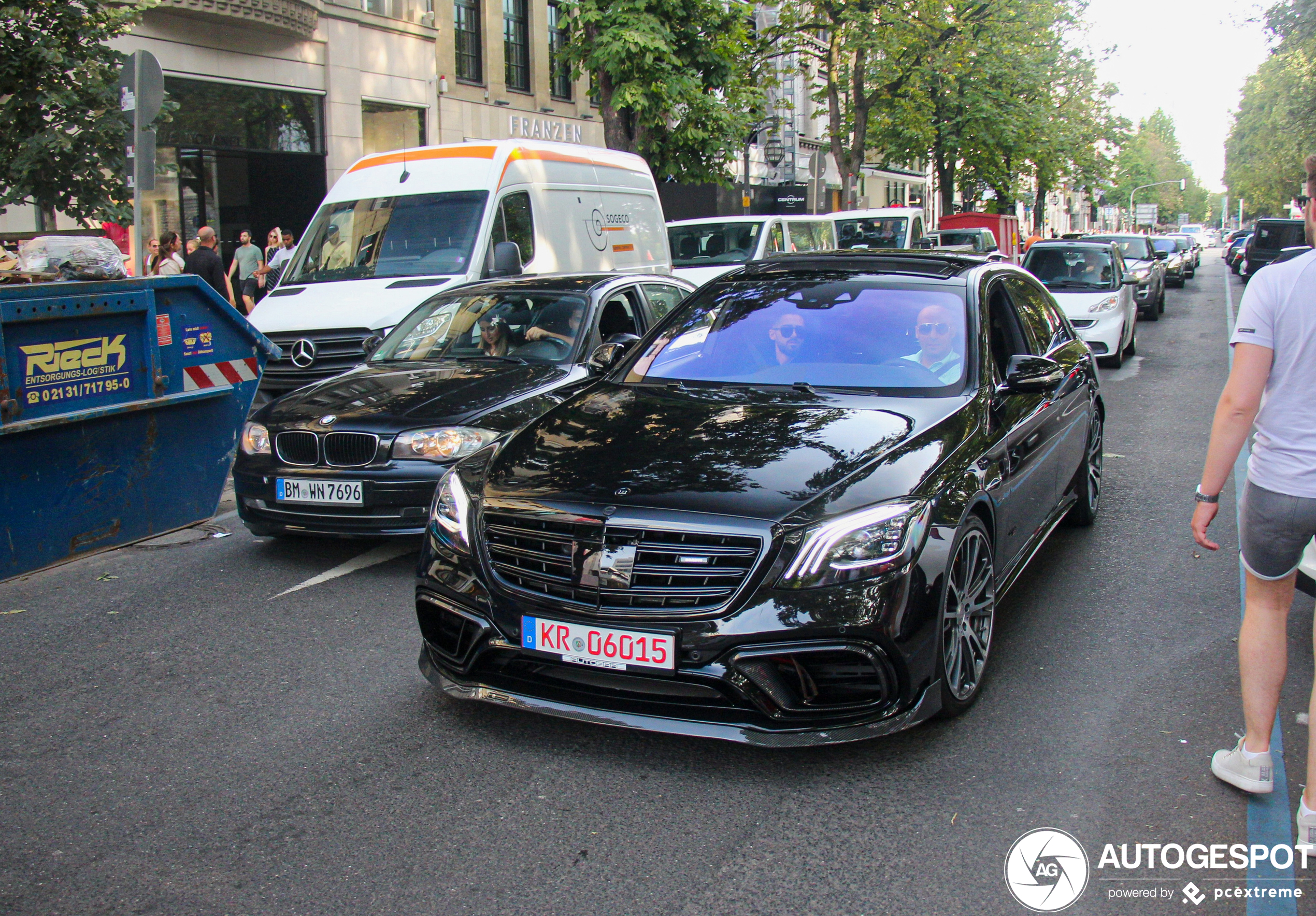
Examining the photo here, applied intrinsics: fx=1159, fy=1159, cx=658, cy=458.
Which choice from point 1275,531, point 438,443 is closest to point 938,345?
point 1275,531

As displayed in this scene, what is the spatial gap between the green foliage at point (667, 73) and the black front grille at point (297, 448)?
12.4 meters

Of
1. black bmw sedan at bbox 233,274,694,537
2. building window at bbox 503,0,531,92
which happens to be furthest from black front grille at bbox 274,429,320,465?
building window at bbox 503,0,531,92

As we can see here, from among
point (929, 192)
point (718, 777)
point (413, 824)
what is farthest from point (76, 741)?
point (929, 192)

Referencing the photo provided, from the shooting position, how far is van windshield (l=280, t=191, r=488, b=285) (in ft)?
34.6

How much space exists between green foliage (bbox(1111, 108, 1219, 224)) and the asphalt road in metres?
98.3

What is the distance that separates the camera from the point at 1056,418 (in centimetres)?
568

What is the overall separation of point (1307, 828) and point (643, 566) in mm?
1980

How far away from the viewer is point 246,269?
16.4 m

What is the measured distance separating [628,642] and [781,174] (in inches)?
1130

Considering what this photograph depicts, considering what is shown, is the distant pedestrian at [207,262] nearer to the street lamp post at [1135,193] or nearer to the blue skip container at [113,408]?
the blue skip container at [113,408]

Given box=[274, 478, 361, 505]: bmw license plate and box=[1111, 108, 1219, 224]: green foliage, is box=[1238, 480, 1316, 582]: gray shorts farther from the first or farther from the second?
box=[1111, 108, 1219, 224]: green foliage

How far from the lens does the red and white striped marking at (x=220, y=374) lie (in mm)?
7090

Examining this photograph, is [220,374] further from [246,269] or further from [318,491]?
[246,269]

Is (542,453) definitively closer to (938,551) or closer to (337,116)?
(938,551)
